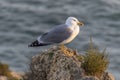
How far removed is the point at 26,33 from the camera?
45500mm

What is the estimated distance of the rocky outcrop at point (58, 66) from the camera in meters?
13.3

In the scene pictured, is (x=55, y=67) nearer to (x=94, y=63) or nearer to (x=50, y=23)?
(x=94, y=63)

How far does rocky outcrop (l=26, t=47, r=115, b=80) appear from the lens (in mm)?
13289

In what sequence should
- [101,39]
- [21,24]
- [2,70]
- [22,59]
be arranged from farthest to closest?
[21,24] < [101,39] < [22,59] < [2,70]

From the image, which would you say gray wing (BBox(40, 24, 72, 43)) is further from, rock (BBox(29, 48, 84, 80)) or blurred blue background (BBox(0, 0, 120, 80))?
blurred blue background (BBox(0, 0, 120, 80))

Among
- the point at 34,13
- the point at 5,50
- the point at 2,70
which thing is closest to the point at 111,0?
→ the point at 34,13

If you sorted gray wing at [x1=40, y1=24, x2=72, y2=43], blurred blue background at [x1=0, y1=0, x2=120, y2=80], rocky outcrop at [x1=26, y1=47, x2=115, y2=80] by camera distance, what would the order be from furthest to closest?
blurred blue background at [x1=0, y1=0, x2=120, y2=80], gray wing at [x1=40, y1=24, x2=72, y2=43], rocky outcrop at [x1=26, y1=47, x2=115, y2=80]

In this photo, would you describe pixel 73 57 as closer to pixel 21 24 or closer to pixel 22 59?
pixel 22 59

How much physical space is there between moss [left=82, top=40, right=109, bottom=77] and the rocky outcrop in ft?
0.47

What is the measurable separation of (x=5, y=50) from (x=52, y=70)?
27.7m

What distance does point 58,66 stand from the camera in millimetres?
13438

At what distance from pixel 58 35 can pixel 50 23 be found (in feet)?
111

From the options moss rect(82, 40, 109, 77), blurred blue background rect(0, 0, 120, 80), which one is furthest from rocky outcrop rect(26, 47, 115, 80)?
blurred blue background rect(0, 0, 120, 80)

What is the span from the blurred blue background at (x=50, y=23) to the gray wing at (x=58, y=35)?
24.0 meters
